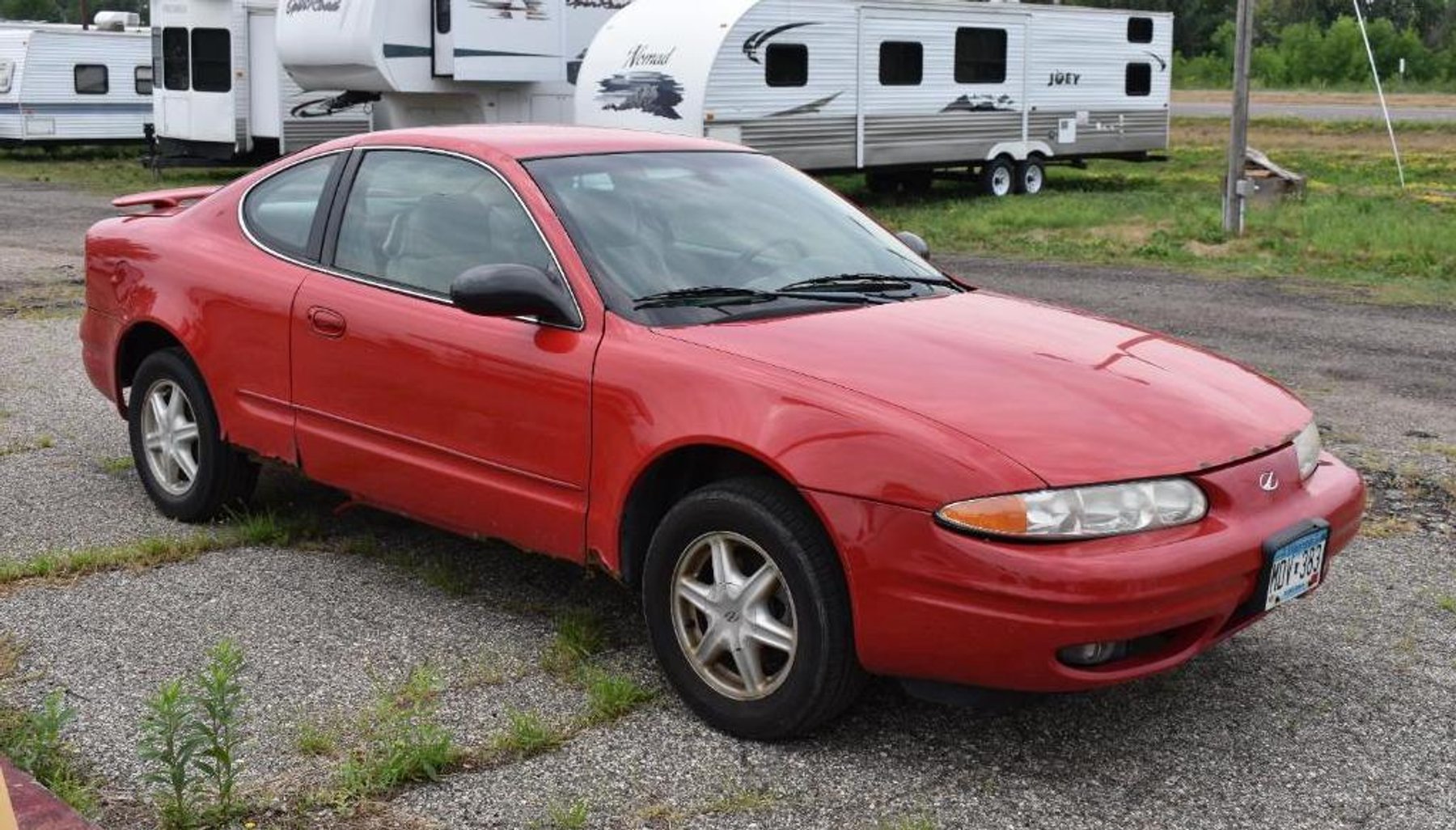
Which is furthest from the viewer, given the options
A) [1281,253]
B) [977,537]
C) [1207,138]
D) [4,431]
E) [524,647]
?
[1207,138]

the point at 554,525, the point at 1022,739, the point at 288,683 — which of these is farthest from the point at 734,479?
the point at 288,683

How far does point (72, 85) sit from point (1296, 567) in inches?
1145

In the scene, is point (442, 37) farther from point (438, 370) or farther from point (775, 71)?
point (438, 370)

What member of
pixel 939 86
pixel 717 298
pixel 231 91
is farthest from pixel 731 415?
pixel 231 91

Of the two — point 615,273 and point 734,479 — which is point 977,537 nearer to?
point 734,479

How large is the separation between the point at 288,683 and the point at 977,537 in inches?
77.9

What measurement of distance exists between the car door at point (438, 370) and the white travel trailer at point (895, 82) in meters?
12.8

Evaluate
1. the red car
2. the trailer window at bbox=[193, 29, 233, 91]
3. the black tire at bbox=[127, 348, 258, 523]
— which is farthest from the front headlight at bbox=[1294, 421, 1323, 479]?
the trailer window at bbox=[193, 29, 233, 91]

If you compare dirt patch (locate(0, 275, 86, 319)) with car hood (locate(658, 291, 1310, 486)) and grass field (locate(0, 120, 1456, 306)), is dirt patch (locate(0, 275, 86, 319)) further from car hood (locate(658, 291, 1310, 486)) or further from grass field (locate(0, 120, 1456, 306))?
car hood (locate(658, 291, 1310, 486))

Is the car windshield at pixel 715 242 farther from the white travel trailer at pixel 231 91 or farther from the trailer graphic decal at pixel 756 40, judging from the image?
the white travel trailer at pixel 231 91

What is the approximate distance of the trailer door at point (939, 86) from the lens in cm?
2002

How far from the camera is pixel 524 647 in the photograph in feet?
15.7

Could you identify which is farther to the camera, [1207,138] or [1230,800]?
[1207,138]

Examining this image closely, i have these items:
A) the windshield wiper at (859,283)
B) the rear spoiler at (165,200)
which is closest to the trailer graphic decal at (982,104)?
the rear spoiler at (165,200)
